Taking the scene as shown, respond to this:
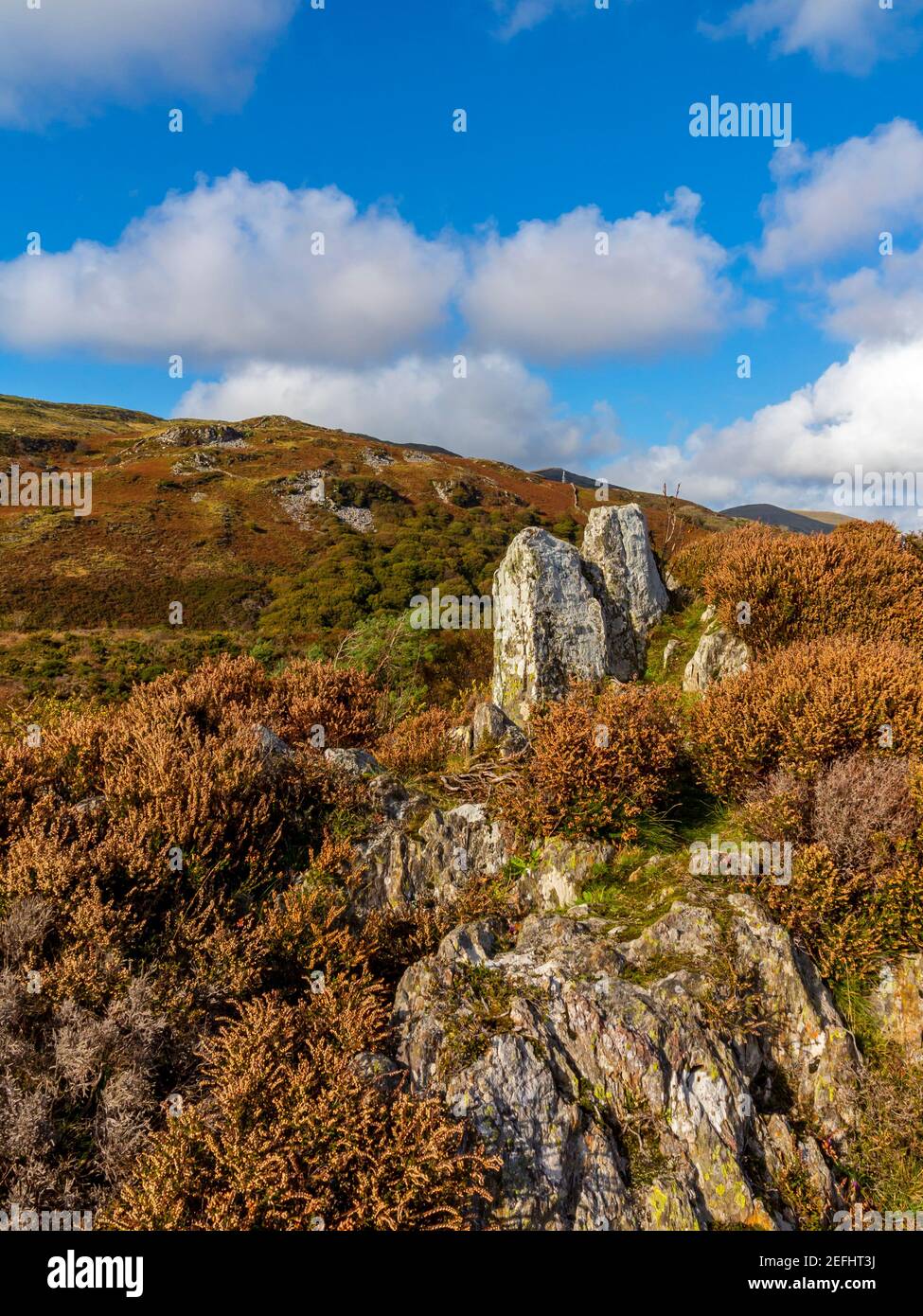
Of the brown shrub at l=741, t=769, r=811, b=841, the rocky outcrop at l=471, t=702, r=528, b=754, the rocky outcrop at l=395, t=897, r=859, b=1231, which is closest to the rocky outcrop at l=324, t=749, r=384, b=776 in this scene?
the rocky outcrop at l=471, t=702, r=528, b=754

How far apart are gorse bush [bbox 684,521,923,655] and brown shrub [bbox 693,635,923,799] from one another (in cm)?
334

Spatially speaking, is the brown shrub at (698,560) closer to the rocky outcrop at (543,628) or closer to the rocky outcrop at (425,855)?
the rocky outcrop at (543,628)

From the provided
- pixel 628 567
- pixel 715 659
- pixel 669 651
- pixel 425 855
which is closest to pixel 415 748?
pixel 425 855

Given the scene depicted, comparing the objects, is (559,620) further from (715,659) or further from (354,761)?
(354,761)

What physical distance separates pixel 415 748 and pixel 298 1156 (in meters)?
4.97

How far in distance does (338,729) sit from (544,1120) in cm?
578

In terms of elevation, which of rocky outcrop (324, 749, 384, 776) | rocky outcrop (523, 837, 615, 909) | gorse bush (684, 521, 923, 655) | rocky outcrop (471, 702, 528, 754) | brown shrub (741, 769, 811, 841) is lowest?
rocky outcrop (523, 837, 615, 909)

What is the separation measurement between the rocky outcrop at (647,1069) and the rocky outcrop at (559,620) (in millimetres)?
6833

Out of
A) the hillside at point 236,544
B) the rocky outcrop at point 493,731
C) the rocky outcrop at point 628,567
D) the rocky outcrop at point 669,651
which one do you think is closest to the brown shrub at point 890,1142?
the rocky outcrop at point 493,731

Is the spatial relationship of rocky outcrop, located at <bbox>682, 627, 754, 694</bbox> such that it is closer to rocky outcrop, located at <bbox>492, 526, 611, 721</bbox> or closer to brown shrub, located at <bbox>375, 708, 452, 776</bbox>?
rocky outcrop, located at <bbox>492, 526, 611, 721</bbox>

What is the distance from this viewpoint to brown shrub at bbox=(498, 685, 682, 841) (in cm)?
612

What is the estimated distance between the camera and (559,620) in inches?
477

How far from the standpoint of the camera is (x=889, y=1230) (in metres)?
3.78
